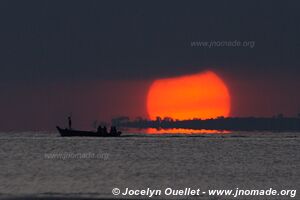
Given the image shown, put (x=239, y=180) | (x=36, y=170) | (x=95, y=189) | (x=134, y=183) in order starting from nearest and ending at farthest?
(x=95, y=189) < (x=134, y=183) < (x=239, y=180) < (x=36, y=170)

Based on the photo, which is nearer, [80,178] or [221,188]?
[221,188]

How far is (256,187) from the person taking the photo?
55.6m

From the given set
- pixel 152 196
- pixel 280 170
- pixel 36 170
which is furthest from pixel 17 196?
pixel 280 170

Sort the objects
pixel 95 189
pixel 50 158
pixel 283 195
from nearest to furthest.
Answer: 1. pixel 283 195
2. pixel 95 189
3. pixel 50 158

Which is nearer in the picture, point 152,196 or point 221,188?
point 152,196

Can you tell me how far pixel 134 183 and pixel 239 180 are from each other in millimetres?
10873

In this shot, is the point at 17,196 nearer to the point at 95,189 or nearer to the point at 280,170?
the point at 95,189

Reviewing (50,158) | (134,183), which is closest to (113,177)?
(134,183)

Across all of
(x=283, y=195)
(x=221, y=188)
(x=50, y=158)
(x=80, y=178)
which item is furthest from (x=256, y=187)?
(x=50, y=158)

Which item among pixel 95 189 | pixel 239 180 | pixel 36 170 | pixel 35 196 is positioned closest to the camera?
pixel 35 196

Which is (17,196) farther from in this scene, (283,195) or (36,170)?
(36,170)

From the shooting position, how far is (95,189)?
5297cm

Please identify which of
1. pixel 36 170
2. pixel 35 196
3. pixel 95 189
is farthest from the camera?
pixel 36 170

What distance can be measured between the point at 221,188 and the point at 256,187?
3.95m
